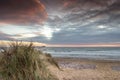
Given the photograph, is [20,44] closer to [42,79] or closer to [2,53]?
[2,53]

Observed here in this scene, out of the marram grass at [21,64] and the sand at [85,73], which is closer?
the marram grass at [21,64]

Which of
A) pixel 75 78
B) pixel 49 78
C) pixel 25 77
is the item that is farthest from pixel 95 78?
pixel 25 77

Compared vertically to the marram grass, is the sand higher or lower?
lower

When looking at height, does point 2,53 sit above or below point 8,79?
above

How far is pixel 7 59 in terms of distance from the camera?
713cm

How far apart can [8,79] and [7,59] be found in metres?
0.67

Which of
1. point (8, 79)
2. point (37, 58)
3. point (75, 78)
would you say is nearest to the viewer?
point (8, 79)

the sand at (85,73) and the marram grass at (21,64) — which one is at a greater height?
the marram grass at (21,64)

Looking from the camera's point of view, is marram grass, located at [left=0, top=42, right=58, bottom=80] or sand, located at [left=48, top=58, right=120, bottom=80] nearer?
marram grass, located at [left=0, top=42, right=58, bottom=80]

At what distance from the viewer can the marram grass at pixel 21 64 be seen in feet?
22.8

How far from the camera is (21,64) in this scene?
7066 mm

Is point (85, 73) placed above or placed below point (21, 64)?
below

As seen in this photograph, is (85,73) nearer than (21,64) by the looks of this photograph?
No

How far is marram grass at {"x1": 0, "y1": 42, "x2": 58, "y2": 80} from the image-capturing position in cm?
696
